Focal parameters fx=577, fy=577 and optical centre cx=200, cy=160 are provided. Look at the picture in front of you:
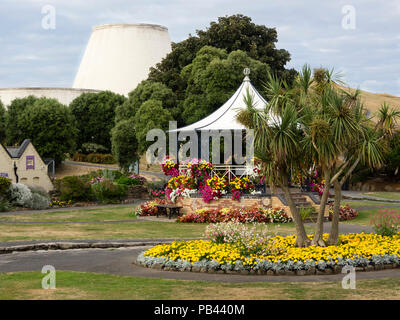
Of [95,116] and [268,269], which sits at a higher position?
[95,116]

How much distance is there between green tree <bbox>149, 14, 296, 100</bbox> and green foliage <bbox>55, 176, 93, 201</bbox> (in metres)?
14.2

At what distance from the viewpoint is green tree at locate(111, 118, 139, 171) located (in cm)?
4359

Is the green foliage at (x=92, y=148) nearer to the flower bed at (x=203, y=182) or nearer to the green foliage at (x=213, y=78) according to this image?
the green foliage at (x=213, y=78)

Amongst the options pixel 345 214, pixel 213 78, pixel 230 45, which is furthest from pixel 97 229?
pixel 230 45

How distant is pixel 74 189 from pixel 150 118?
8.27 meters

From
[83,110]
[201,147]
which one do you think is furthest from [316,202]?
[83,110]

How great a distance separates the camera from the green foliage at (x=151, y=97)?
→ 40875 mm

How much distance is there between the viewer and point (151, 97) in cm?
4128

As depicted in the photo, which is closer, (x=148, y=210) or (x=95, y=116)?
(x=148, y=210)

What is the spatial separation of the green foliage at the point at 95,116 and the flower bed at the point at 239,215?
39.1 metres

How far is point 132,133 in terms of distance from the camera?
4359 cm

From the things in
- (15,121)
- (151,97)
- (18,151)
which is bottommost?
(18,151)

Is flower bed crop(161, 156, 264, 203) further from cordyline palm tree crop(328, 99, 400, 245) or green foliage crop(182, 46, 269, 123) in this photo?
green foliage crop(182, 46, 269, 123)

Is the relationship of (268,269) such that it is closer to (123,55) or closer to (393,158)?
(393,158)
